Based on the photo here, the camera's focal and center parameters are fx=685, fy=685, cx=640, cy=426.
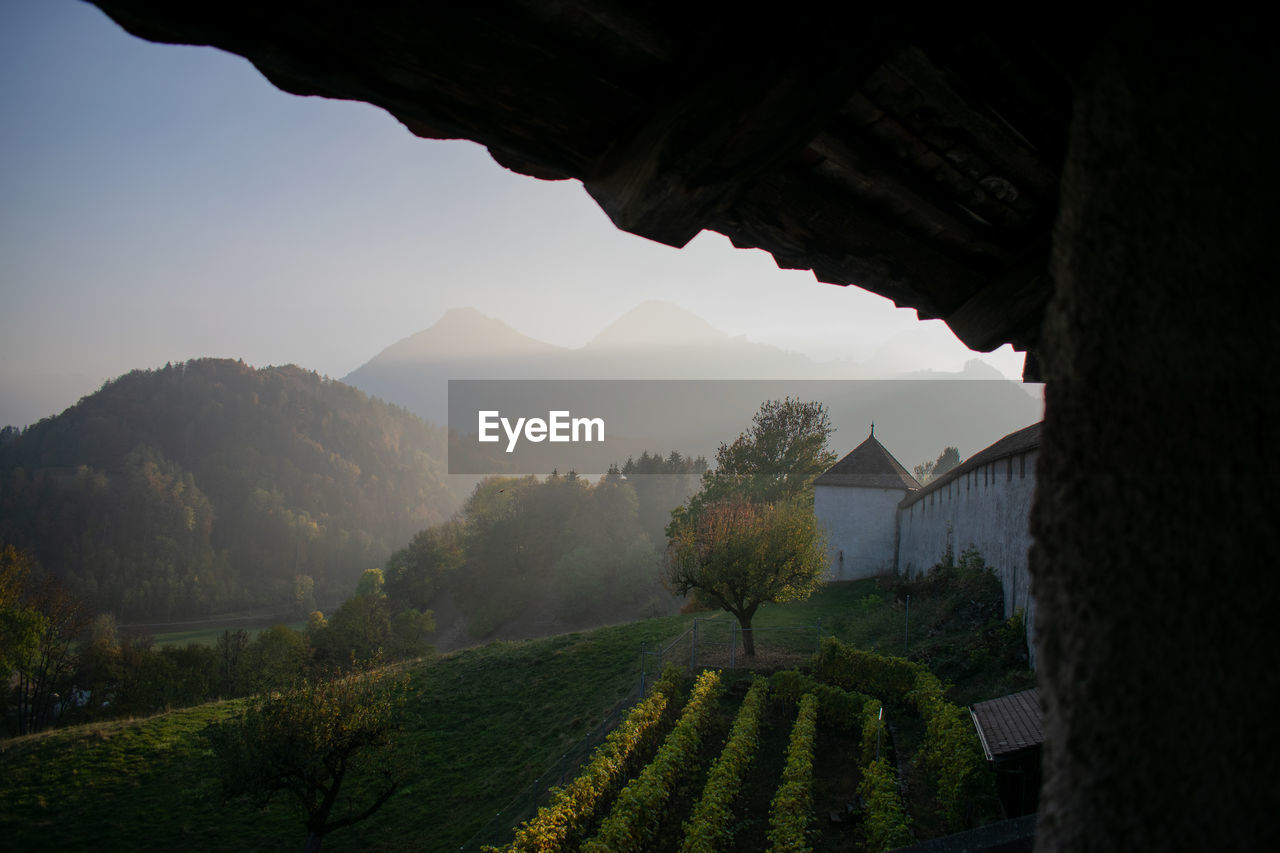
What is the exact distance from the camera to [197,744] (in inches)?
985

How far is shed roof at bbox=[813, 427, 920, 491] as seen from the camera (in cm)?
3900

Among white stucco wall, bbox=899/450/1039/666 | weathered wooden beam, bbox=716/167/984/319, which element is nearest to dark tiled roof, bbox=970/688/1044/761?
white stucco wall, bbox=899/450/1039/666

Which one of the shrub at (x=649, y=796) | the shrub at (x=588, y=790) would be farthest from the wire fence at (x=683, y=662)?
the shrub at (x=649, y=796)

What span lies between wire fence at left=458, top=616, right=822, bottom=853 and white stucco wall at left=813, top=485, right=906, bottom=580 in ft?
41.0

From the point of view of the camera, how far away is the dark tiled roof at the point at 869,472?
1535 inches

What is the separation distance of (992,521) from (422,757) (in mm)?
19030

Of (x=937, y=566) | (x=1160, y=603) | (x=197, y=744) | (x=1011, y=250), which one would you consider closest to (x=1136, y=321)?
(x=1160, y=603)

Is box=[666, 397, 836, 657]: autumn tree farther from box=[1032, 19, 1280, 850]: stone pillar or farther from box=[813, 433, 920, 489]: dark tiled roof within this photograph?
box=[1032, 19, 1280, 850]: stone pillar

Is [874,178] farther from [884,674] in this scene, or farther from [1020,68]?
[884,674]

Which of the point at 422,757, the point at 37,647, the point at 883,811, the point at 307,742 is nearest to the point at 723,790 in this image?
the point at 883,811

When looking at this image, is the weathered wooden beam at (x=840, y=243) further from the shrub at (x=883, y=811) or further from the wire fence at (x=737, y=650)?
the wire fence at (x=737, y=650)

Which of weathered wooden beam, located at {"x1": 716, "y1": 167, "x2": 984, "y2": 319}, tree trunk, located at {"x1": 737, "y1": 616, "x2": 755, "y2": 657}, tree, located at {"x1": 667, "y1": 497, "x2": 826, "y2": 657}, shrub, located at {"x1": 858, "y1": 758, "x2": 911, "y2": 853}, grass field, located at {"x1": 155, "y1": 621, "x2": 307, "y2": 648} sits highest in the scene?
weathered wooden beam, located at {"x1": 716, "y1": 167, "x2": 984, "y2": 319}

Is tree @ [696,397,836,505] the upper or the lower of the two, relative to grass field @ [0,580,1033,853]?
upper

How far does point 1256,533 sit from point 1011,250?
1.58m
